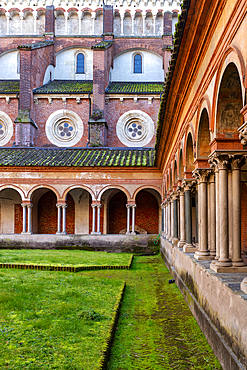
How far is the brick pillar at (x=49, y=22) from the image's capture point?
2934cm

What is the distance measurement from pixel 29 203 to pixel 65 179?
8.13ft

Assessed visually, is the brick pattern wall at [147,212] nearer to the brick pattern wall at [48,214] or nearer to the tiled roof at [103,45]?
the brick pattern wall at [48,214]

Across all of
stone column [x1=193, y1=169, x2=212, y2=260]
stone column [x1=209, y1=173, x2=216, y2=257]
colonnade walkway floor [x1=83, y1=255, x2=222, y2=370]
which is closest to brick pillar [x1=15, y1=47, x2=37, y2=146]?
colonnade walkway floor [x1=83, y1=255, x2=222, y2=370]

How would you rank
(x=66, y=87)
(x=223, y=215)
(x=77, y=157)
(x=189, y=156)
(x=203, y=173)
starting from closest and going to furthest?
(x=223, y=215) → (x=203, y=173) → (x=189, y=156) → (x=77, y=157) → (x=66, y=87)

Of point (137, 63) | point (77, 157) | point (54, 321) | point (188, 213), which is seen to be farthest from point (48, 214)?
point (54, 321)

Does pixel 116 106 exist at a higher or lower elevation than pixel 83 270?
higher

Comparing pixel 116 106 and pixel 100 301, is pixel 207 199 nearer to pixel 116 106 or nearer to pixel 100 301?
pixel 100 301

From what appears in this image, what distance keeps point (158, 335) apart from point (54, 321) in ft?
5.40

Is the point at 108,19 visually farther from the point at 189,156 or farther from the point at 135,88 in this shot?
the point at 189,156

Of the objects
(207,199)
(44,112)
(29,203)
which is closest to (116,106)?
(44,112)

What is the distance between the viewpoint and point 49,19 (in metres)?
29.5

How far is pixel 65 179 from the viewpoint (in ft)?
67.0

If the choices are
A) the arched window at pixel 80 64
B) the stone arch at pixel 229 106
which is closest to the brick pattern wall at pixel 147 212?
the arched window at pixel 80 64

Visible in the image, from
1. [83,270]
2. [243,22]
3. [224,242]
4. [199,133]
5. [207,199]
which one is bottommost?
[83,270]
